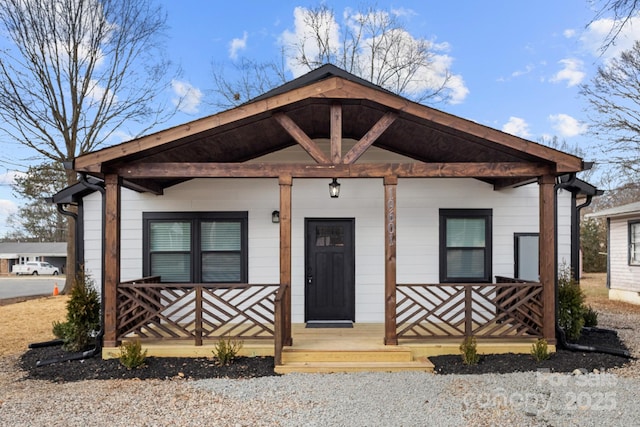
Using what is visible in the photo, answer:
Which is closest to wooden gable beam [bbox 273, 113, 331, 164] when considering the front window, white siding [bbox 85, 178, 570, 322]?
white siding [bbox 85, 178, 570, 322]

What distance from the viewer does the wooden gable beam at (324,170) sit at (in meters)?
6.01

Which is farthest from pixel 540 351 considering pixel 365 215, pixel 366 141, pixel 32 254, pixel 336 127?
pixel 32 254

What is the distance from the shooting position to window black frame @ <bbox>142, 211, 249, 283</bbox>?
25.6 ft

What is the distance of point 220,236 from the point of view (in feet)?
25.9

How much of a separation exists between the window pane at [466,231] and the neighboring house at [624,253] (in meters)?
8.32

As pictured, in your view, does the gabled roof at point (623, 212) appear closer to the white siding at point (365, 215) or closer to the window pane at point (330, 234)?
the white siding at point (365, 215)

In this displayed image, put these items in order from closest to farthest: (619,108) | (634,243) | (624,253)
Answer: (634,243) → (624,253) → (619,108)

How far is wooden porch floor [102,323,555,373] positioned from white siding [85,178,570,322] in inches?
56.5

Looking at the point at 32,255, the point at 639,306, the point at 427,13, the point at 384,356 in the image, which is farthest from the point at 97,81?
the point at 32,255

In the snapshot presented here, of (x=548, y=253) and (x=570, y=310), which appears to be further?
(x=570, y=310)

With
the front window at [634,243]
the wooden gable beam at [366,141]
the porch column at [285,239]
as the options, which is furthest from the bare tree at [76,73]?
the front window at [634,243]

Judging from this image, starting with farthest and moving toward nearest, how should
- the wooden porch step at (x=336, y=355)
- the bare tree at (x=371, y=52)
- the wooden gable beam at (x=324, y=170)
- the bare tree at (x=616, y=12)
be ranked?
the bare tree at (x=371, y=52) < the wooden gable beam at (x=324, y=170) < the wooden porch step at (x=336, y=355) < the bare tree at (x=616, y=12)

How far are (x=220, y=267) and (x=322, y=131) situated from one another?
9.93 ft

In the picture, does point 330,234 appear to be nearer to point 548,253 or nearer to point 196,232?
point 196,232
